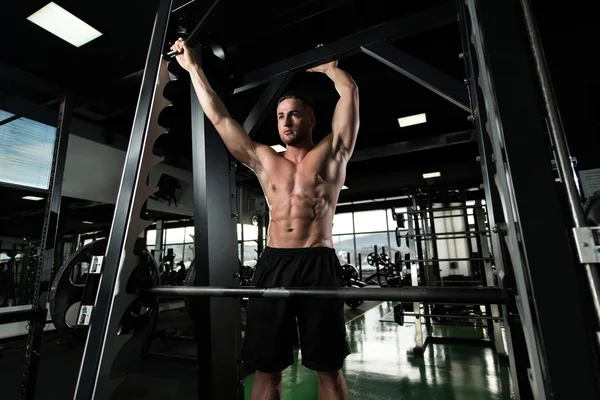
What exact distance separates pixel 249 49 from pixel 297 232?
205 cm

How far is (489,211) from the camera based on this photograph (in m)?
0.85

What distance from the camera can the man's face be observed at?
144cm

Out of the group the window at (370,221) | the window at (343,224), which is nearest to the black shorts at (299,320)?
the window at (370,221)

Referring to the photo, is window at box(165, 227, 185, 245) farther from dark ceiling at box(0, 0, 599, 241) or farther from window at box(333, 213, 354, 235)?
window at box(333, 213, 354, 235)

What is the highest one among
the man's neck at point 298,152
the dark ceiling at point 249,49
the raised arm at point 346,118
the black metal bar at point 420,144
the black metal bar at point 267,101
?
the dark ceiling at point 249,49

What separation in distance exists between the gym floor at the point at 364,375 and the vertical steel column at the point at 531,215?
2.01 metres

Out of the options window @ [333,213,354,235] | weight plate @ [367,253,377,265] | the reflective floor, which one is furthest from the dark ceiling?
window @ [333,213,354,235]

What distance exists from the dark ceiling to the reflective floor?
216 cm

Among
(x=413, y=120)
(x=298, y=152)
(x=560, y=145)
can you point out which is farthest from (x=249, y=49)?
(x=413, y=120)

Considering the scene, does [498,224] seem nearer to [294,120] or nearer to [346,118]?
[346,118]

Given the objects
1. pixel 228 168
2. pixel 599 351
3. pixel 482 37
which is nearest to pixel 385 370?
pixel 228 168

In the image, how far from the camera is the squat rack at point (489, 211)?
1.75 feet

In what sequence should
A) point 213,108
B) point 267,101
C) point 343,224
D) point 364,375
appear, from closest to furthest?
point 213,108
point 267,101
point 364,375
point 343,224

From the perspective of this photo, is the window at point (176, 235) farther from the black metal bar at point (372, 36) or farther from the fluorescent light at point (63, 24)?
the black metal bar at point (372, 36)
